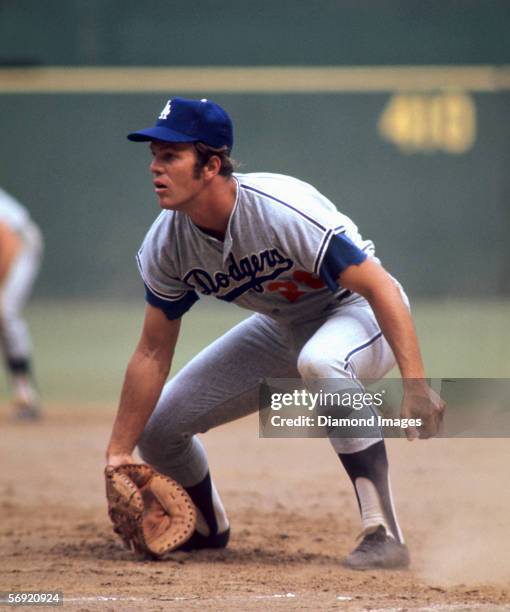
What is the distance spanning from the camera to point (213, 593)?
3.05m

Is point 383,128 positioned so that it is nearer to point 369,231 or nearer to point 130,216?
point 369,231

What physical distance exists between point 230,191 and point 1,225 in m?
4.16

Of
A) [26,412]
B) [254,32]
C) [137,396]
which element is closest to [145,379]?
[137,396]

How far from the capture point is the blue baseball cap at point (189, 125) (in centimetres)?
312

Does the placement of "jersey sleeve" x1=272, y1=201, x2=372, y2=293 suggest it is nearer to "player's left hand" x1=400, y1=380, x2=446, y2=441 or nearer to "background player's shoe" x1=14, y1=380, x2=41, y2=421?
"player's left hand" x1=400, y1=380, x2=446, y2=441

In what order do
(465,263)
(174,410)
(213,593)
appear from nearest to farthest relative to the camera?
(213,593) < (174,410) < (465,263)

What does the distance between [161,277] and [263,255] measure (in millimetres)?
337

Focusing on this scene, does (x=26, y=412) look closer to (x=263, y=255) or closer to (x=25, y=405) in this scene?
(x=25, y=405)

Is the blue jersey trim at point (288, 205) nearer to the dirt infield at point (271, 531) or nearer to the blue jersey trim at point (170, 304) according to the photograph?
the blue jersey trim at point (170, 304)

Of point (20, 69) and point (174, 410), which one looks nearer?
point (174, 410)

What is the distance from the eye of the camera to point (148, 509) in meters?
3.59

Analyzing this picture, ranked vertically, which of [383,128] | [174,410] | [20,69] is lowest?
[174,410]

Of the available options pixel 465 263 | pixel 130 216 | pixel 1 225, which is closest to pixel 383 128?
pixel 465 263

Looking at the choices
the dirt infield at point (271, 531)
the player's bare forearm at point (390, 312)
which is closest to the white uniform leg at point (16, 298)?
the dirt infield at point (271, 531)
